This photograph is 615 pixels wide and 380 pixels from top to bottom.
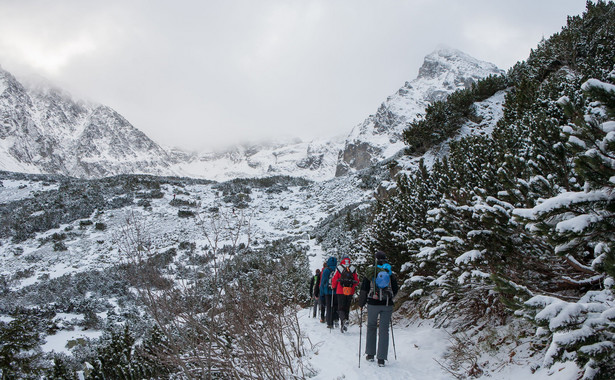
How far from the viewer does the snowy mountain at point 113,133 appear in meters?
103

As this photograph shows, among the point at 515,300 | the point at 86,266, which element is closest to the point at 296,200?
the point at 86,266

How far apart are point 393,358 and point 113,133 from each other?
177825 millimetres

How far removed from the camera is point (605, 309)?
5.87ft

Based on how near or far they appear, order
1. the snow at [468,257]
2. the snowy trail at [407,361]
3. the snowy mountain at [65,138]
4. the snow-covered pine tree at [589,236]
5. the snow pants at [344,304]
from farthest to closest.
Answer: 1. the snowy mountain at [65,138]
2. the snow pants at [344,304]
3. the snow at [468,257]
4. the snowy trail at [407,361]
5. the snow-covered pine tree at [589,236]

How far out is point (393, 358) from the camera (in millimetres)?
4879

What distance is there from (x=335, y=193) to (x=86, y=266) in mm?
23065

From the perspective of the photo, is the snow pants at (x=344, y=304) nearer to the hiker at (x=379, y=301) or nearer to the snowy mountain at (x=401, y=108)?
the hiker at (x=379, y=301)

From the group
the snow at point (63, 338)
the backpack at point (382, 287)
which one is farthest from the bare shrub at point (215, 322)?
the snow at point (63, 338)

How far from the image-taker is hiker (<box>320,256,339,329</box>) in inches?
287

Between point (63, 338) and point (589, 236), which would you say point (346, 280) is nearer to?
point (589, 236)

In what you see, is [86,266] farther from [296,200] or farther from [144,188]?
[296,200]

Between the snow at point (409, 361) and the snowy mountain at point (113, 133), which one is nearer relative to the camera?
the snow at point (409, 361)

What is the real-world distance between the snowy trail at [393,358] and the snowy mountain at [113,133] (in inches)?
3009

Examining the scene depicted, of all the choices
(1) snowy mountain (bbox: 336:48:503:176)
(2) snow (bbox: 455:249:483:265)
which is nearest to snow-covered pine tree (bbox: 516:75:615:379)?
(2) snow (bbox: 455:249:483:265)
